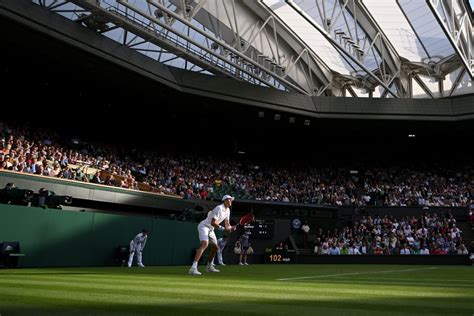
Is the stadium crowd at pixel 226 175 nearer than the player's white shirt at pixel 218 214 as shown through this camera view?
No

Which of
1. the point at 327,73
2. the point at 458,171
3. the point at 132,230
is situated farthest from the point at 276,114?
the point at 132,230

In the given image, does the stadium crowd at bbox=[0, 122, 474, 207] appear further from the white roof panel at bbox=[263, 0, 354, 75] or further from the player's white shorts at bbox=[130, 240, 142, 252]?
the white roof panel at bbox=[263, 0, 354, 75]

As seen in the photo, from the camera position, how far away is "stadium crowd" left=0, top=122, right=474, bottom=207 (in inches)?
1051

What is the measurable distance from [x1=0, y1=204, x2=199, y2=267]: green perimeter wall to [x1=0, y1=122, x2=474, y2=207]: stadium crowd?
675 centimetres

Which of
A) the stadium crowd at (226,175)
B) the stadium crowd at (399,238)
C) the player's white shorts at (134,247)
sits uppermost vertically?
the stadium crowd at (226,175)

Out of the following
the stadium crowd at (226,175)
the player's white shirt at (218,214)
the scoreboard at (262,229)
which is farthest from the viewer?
the scoreboard at (262,229)

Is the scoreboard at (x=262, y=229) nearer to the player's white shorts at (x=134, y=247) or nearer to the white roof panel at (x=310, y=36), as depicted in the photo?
the white roof panel at (x=310, y=36)

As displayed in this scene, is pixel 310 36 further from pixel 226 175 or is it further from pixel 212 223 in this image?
pixel 212 223

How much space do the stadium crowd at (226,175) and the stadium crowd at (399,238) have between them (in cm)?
354

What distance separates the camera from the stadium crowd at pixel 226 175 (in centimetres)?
2669

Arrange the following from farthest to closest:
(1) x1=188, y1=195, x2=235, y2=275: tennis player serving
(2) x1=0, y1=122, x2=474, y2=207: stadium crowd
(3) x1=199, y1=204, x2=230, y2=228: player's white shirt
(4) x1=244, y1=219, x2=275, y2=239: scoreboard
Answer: (4) x1=244, y1=219, x2=275, y2=239: scoreboard, (2) x1=0, y1=122, x2=474, y2=207: stadium crowd, (3) x1=199, y1=204, x2=230, y2=228: player's white shirt, (1) x1=188, y1=195, x2=235, y2=275: tennis player serving

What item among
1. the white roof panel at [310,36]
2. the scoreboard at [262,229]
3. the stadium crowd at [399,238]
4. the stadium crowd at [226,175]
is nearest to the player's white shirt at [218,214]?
the stadium crowd at [226,175]

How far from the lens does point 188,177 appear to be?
37375mm

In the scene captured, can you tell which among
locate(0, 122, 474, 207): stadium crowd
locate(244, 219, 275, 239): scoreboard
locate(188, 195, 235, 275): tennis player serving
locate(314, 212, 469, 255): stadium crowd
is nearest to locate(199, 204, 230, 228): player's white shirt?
locate(188, 195, 235, 275): tennis player serving
